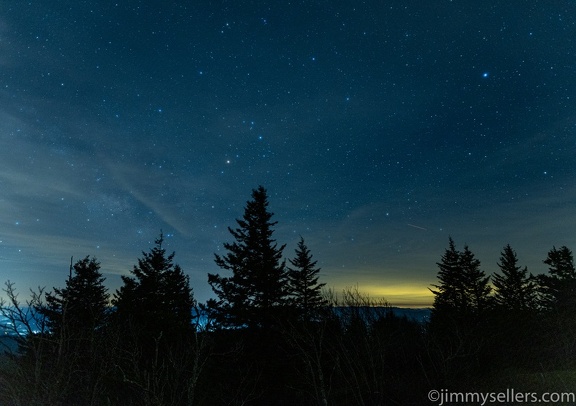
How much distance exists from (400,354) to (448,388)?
9.19 meters

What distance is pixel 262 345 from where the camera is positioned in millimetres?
26344

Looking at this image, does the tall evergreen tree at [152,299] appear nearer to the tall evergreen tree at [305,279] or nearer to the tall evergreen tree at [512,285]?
the tall evergreen tree at [305,279]

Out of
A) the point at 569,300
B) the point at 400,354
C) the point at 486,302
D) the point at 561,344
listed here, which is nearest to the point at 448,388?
the point at 400,354

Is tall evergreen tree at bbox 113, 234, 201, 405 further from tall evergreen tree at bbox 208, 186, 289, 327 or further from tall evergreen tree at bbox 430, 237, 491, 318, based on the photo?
tall evergreen tree at bbox 430, 237, 491, 318

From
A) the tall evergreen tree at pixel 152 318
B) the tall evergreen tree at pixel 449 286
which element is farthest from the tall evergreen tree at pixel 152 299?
the tall evergreen tree at pixel 449 286

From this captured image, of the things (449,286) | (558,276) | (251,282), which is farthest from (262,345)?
(558,276)

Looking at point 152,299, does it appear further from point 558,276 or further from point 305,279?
point 558,276

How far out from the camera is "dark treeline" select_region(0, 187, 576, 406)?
74.3 feet

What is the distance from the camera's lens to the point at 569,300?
4025 cm

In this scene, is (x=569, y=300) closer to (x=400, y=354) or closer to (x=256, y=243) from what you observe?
(x=400, y=354)

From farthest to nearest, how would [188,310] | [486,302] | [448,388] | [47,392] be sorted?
[486,302] < [188,310] < [448,388] < [47,392]

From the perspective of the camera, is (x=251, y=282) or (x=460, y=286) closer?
(x=251, y=282)

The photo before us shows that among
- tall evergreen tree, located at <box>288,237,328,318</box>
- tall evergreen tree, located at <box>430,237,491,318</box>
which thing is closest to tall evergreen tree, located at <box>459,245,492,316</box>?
tall evergreen tree, located at <box>430,237,491,318</box>

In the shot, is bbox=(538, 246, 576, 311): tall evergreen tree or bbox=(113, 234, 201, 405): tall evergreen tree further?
bbox=(538, 246, 576, 311): tall evergreen tree
